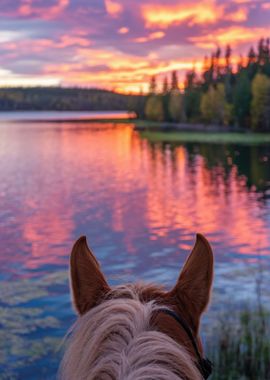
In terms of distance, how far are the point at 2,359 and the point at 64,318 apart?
102 inches

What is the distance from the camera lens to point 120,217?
25.6 meters

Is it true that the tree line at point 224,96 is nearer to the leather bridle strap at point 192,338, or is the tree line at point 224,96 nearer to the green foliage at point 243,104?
the green foliage at point 243,104

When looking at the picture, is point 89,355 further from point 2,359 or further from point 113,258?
point 113,258

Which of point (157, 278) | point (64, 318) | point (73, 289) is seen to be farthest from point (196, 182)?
point (73, 289)

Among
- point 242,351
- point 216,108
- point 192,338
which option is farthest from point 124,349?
point 216,108

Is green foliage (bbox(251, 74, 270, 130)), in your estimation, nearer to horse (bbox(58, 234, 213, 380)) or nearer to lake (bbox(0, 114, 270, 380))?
lake (bbox(0, 114, 270, 380))

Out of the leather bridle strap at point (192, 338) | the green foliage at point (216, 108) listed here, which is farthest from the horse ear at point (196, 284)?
the green foliage at point (216, 108)

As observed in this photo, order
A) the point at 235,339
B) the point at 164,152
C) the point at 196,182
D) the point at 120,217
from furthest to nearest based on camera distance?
the point at 164,152
the point at 196,182
the point at 120,217
the point at 235,339

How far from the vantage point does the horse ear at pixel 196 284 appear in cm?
192

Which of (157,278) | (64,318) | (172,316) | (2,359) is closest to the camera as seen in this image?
(172,316)

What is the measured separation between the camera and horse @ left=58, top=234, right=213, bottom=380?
56.4 inches

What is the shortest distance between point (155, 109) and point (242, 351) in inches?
6504

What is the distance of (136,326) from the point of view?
1551 millimetres

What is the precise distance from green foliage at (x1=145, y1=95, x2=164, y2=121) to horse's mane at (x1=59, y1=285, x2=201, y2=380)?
164 metres
